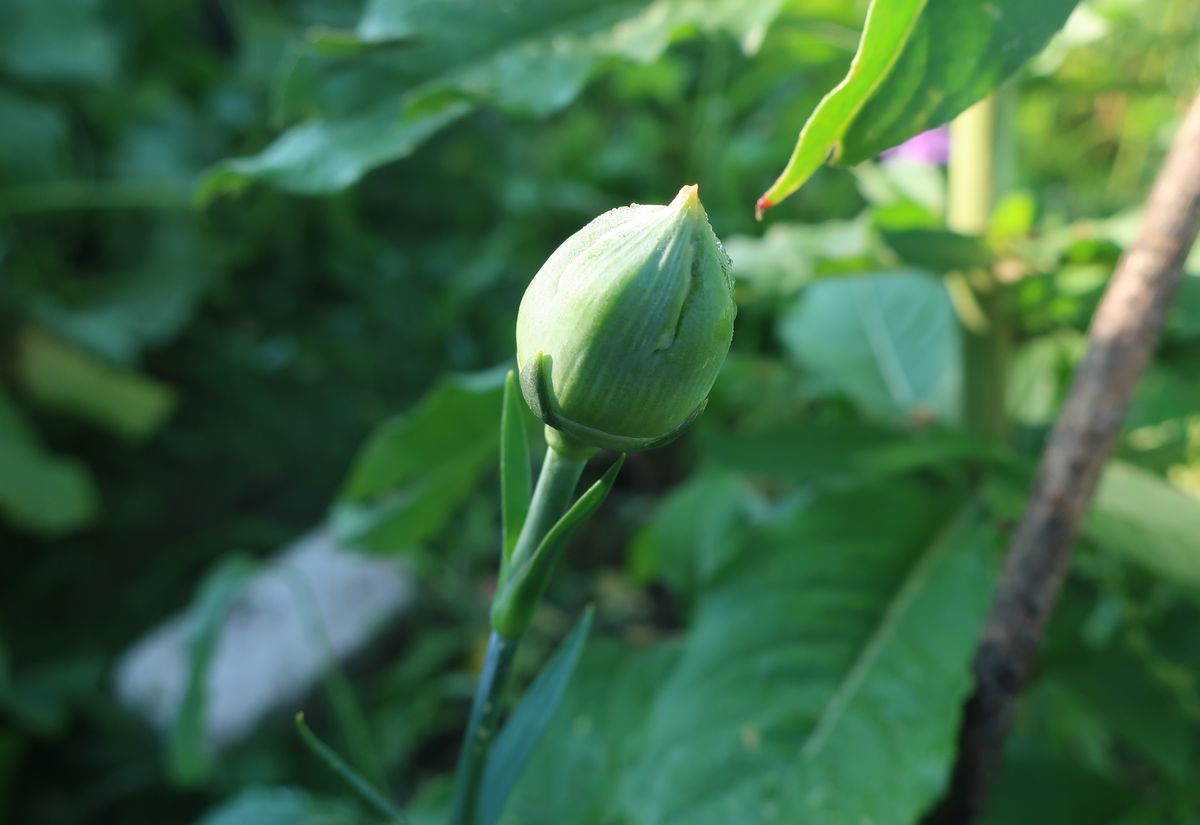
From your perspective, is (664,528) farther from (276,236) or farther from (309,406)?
(276,236)

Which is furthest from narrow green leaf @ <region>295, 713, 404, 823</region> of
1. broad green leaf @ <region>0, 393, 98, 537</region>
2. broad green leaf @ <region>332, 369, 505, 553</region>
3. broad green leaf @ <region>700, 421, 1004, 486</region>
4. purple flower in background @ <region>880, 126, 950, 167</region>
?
broad green leaf @ <region>0, 393, 98, 537</region>

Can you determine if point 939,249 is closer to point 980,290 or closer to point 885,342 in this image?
point 980,290

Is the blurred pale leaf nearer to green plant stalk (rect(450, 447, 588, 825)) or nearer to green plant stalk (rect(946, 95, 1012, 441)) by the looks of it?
green plant stalk (rect(946, 95, 1012, 441))

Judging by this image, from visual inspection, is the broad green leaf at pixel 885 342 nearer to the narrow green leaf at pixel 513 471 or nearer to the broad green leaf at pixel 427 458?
the broad green leaf at pixel 427 458

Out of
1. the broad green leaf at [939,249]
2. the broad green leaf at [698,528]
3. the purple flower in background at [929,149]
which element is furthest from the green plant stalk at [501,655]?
the purple flower in background at [929,149]

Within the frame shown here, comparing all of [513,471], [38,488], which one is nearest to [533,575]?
[513,471]

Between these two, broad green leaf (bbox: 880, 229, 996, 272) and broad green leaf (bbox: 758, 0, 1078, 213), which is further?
broad green leaf (bbox: 880, 229, 996, 272)

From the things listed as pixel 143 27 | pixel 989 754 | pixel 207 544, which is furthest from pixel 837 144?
pixel 143 27

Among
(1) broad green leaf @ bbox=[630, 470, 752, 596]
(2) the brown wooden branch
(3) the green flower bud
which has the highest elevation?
(3) the green flower bud
